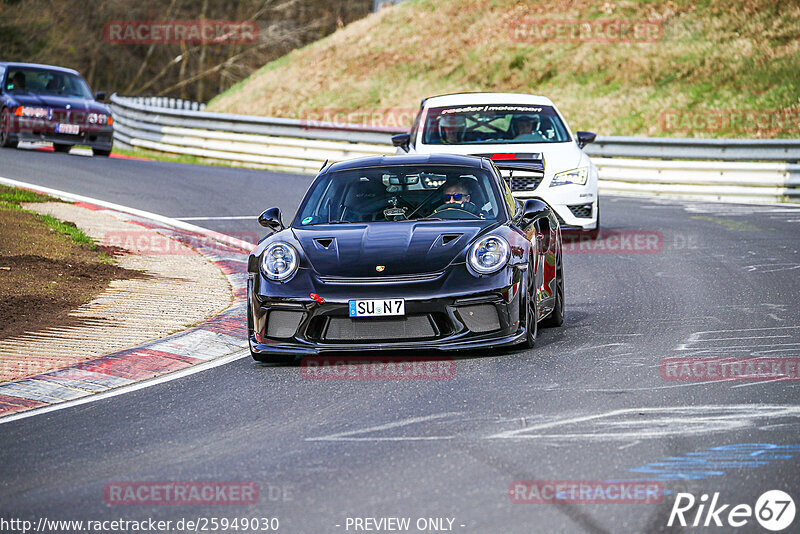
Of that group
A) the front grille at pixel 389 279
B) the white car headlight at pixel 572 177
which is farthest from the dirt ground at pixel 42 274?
the white car headlight at pixel 572 177

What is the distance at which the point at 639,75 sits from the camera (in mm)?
30547

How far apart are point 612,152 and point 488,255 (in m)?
15.2

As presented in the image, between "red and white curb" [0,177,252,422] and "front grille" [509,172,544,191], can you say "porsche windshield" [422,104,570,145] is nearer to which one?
"front grille" [509,172,544,191]

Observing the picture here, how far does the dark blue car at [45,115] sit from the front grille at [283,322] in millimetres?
18058

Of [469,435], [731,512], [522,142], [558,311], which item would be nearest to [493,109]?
[522,142]

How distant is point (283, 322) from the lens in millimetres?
8117

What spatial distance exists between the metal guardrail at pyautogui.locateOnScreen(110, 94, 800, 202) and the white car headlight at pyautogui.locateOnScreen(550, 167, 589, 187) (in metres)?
7.47

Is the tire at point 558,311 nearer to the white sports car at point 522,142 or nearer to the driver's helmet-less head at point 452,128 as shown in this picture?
the white sports car at point 522,142

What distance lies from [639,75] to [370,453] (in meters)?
26.0

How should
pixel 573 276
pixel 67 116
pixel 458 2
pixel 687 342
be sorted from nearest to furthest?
pixel 687 342, pixel 573 276, pixel 67 116, pixel 458 2

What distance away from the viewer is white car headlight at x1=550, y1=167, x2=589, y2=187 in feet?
46.8

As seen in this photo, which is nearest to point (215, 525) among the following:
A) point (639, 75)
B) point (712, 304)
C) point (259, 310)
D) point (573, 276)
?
point (259, 310)

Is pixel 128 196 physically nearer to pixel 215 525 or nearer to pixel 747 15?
pixel 215 525

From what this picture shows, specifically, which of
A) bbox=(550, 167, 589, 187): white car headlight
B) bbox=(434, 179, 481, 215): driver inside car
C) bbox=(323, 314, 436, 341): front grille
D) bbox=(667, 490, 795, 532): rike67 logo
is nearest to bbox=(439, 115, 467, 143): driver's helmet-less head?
bbox=(550, 167, 589, 187): white car headlight
